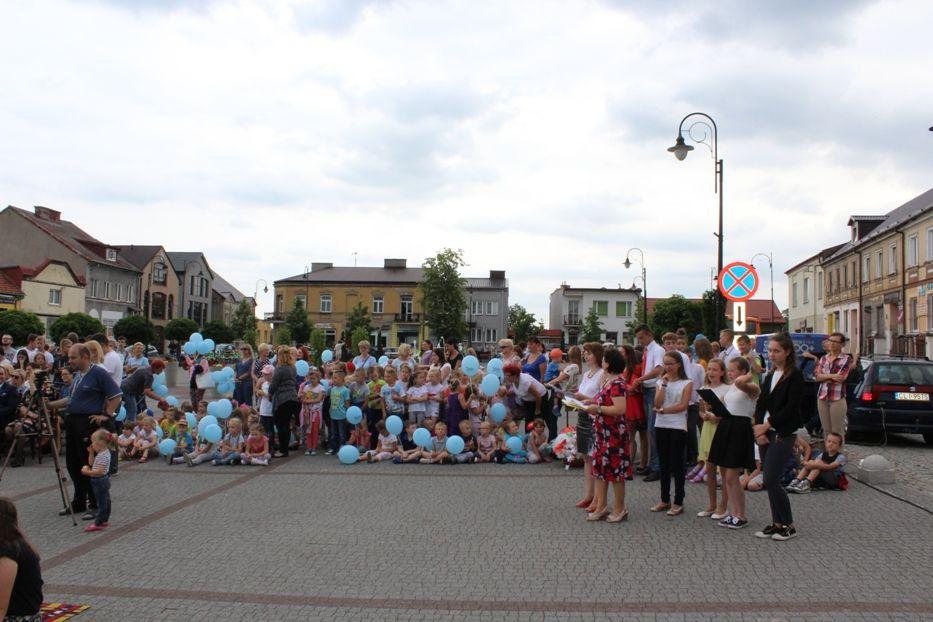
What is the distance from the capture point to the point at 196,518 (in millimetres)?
7824

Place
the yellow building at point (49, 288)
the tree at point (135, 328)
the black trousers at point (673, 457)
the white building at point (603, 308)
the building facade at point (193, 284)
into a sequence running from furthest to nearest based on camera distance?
1. the white building at point (603, 308)
2. the building facade at point (193, 284)
3. the yellow building at point (49, 288)
4. the tree at point (135, 328)
5. the black trousers at point (673, 457)

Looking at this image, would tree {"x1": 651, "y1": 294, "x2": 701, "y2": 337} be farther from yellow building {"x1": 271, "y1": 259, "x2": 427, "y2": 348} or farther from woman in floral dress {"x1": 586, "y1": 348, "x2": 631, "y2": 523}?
woman in floral dress {"x1": 586, "y1": 348, "x2": 631, "y2": 523}

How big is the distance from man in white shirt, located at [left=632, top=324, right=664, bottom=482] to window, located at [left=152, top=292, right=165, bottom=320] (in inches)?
2681

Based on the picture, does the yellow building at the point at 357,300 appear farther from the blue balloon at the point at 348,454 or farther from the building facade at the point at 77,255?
the blue balloon at the point at 348,454

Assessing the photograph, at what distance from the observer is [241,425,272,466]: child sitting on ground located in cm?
1139

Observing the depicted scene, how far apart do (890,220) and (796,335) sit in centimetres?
3021

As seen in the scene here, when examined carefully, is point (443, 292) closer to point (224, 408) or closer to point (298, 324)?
point (298, 324)

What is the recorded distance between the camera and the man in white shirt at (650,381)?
9727 mm

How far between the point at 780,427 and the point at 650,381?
3.35m

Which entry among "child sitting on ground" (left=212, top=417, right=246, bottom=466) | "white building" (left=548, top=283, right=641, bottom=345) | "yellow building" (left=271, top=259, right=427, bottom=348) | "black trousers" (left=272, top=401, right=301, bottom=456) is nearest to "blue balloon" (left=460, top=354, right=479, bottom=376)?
"black trousers" (left=272, top=401, right=301, bottom=456)

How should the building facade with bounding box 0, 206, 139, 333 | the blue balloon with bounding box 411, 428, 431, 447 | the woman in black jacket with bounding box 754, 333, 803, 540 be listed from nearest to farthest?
1. the woman in black jacket with bounding box 754, 333, 803, 540
2. the blue balloon with bounding box 411, 428, 431, 447
3. the building facade with bounding box 0, 206, 139, 333

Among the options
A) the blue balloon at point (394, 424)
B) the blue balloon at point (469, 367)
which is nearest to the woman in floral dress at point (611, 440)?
the blue balloon at point (394, 424)

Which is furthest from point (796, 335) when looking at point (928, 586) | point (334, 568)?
point (334, 568)

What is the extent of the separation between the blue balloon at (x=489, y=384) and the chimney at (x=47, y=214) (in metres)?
60.6
